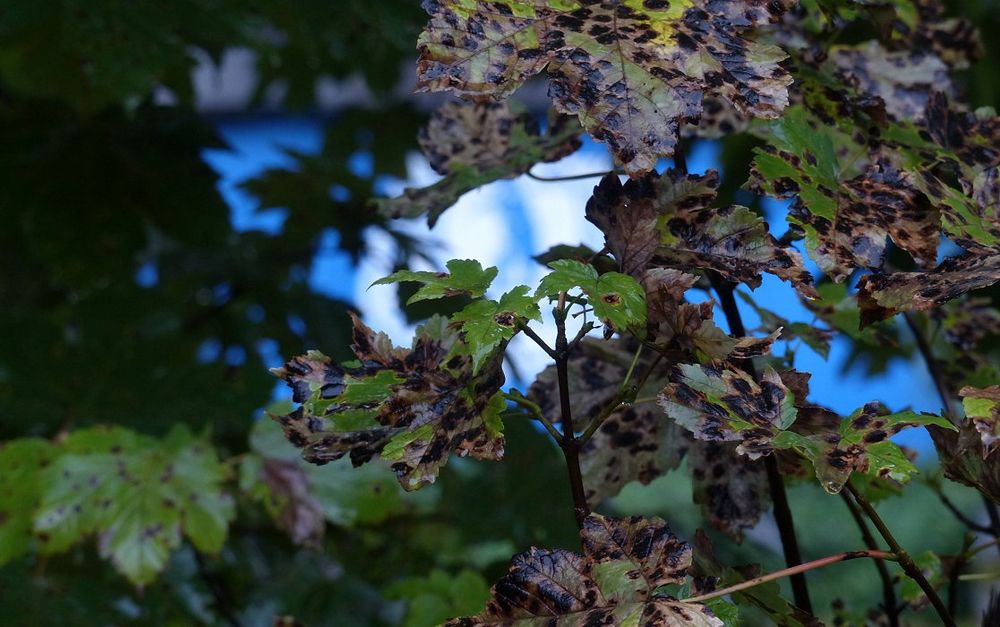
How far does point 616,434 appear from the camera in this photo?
2.32ft

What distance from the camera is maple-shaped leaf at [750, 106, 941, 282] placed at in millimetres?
573

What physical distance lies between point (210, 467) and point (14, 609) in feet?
1.08

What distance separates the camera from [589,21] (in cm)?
57

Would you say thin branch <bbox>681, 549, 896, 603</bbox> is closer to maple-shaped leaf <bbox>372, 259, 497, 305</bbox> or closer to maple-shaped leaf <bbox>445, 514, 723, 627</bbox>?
maple-shaped leaf <bbox>445, 514, 723, 627</bbox>

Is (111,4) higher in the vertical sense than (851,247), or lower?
higher

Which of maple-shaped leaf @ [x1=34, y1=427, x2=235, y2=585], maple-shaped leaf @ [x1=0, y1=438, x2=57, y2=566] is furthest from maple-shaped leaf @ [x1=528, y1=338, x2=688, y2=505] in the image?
maple-shaped leaf @ [x1=0, y1=438, x2=57, y2=566]

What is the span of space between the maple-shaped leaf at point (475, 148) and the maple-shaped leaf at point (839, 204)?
0.20m

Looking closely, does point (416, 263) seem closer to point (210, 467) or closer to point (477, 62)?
point (210, 467)

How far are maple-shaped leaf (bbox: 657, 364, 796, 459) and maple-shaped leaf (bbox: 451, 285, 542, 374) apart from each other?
8cm

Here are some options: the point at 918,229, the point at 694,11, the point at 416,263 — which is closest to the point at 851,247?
the point at 918,229

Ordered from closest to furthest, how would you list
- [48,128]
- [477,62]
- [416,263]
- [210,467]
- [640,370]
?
[477,62] → [640,370] → [210,467] → [48,128] → [416,263]

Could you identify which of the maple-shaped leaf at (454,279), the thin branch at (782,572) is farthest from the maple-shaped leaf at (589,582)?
the maple-shaped leaf at (454,279)

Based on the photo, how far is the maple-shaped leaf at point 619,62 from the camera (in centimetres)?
52

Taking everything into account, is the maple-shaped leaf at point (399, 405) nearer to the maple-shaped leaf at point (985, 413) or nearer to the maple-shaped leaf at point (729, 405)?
the maple-shaped leaf at point (729, 405)
